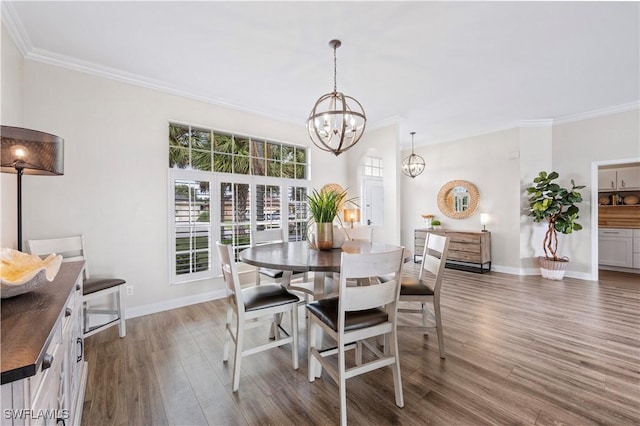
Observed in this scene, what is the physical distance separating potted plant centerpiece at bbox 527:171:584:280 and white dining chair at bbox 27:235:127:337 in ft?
20.5

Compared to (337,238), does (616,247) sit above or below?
below

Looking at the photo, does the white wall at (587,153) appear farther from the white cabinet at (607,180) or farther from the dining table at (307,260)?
the dining table at (307,260)

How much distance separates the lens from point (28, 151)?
5.45 ft

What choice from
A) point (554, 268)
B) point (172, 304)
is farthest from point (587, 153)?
point (172, 304)

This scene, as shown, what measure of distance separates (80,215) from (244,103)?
8.07 ft

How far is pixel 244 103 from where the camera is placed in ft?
13.1

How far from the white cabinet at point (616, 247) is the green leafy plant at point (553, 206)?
5.32 ft

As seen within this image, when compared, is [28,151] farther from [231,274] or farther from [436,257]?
[436,257]

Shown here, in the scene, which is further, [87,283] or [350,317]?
[87,283]

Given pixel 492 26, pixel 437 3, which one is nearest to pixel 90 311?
pixel 437 3

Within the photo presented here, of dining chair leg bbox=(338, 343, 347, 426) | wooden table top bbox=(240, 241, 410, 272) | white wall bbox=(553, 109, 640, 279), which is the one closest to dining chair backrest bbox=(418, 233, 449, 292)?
wooden table top bbox=(240, 241, 410, 272)

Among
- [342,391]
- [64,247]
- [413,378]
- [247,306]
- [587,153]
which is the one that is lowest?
[413,378]

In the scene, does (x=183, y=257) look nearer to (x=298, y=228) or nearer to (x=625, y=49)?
(x=298, y=228)

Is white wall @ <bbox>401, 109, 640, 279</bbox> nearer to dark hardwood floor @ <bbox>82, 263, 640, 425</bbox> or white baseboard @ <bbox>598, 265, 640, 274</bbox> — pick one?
white baseboard @ <bbox>598, 265, 640, 274</bbox>
